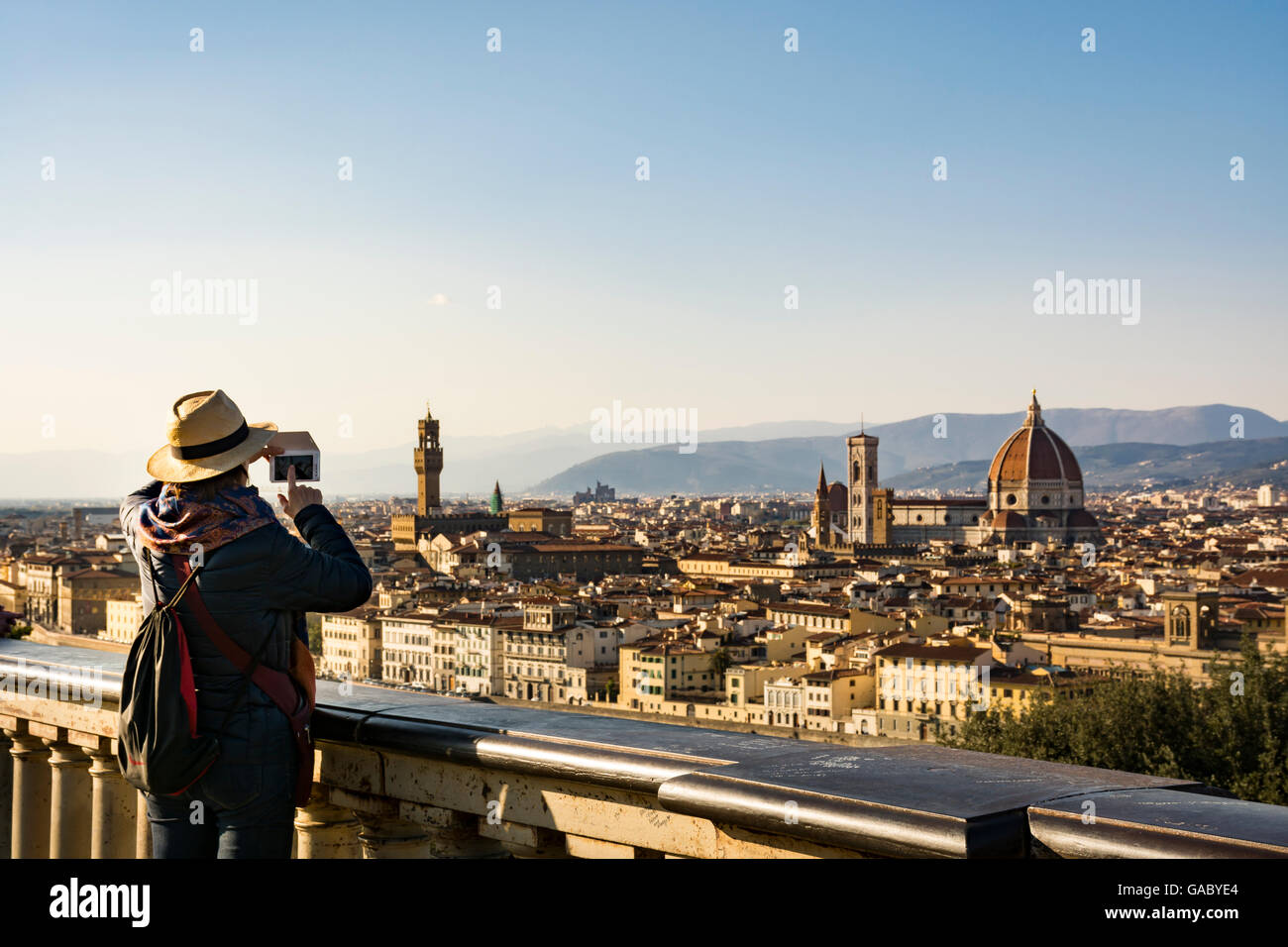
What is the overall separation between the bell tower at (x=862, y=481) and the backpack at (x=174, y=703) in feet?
261

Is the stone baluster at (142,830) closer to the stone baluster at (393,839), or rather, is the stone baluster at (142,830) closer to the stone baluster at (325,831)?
the stone baluster at (325,831)

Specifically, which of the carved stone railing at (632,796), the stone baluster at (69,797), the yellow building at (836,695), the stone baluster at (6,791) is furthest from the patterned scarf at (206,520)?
the yellow building at (836,695)

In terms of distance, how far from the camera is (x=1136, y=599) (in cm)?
4303

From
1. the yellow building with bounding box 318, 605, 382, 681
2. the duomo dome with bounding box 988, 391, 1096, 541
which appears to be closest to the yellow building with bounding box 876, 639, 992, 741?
the yellow building with bounding box 318, 605, 382, 681

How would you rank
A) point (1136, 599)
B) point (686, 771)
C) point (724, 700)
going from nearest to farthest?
point (686, 771)
point (724, 700)
point (1136, 599)

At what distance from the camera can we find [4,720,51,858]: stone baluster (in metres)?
2.45

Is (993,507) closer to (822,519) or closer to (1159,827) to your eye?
(822,519)

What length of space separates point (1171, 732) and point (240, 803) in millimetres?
19140

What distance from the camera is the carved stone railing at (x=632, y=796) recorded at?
1289mm

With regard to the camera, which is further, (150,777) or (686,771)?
(150,777)

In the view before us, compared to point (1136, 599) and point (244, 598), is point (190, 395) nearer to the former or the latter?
point (244, 598)
